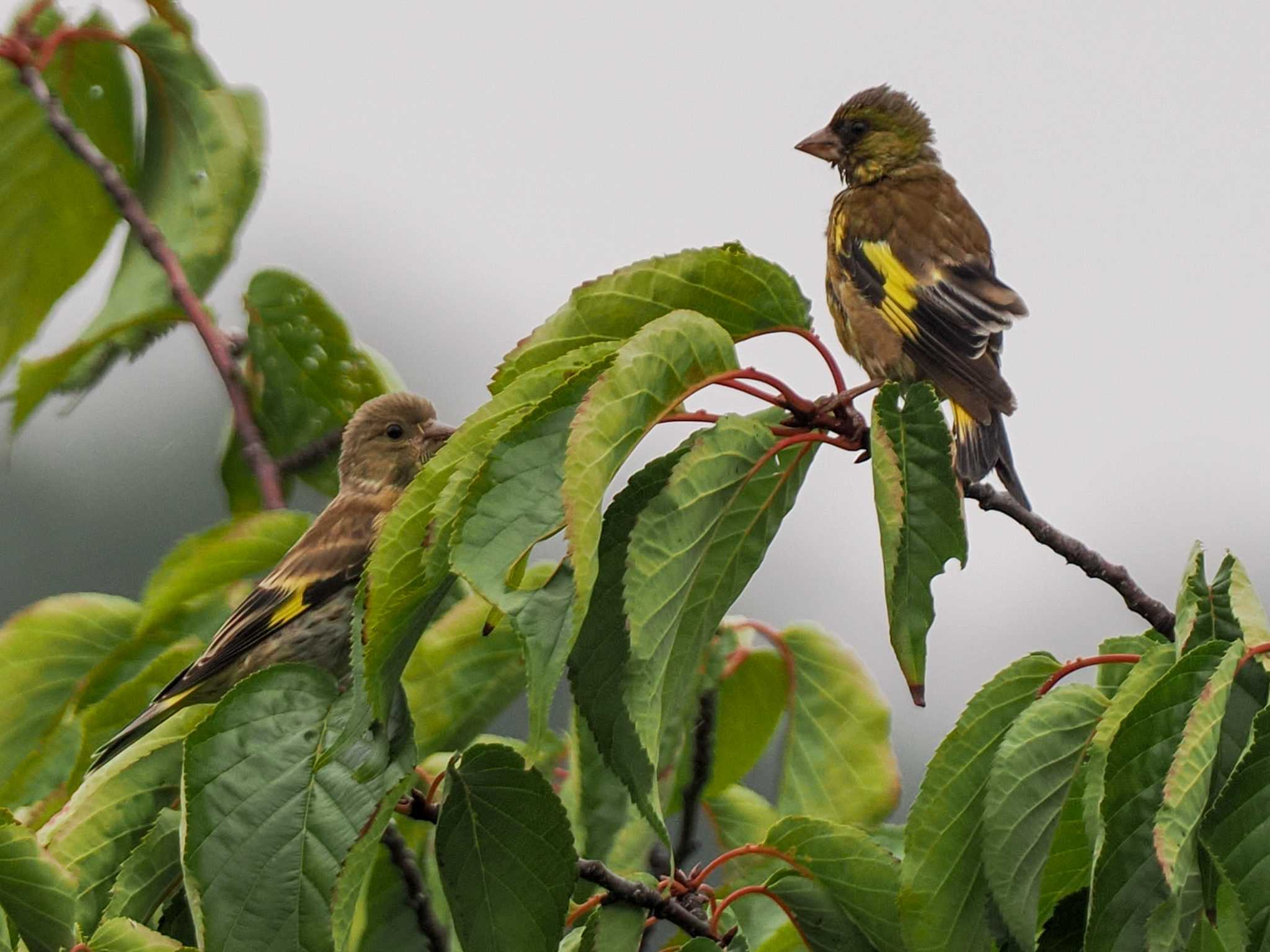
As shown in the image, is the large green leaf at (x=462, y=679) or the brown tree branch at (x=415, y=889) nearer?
the brown tree branch at (x=415, y=889)

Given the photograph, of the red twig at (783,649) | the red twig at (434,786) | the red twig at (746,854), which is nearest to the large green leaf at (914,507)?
the red twig at (746,854)

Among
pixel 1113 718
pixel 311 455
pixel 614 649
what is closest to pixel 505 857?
pixel 614 649

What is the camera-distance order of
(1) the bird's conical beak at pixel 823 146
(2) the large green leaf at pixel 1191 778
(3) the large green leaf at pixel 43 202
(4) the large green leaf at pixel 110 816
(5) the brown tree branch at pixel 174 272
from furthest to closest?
(1) the bird's conical beak at pixel 823 146 → (3) the large green leaf at pixel 43 202 → (5) the brown tree branch at pixel 174 272 → (4) the large green leaf at pixel 110 816 → (2) the large green leaf at pixel 1191 778

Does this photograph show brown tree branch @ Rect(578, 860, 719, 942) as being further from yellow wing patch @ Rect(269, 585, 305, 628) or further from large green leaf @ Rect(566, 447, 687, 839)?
yellow wing patch @ Rect(269, 585, 305, 628)

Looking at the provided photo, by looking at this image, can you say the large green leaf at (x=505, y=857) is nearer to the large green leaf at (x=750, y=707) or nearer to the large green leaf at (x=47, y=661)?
the large green leaf at (x=750, y=707)

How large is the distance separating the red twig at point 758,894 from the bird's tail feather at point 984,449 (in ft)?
4.92

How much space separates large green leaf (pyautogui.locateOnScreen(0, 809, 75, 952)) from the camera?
1.86 m

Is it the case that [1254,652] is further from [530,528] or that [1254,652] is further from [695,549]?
[530,528]

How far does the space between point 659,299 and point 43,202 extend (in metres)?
1.92

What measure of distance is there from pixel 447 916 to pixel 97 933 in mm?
687

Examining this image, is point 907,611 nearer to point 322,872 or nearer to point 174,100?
point 322,872

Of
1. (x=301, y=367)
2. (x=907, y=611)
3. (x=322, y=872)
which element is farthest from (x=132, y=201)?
(x=907, y=611)

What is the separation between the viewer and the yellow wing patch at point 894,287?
4070 millimetres

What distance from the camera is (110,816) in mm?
2166
